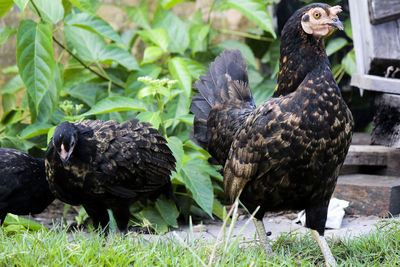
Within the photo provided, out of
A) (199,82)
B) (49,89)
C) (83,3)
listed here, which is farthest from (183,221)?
(83,3)

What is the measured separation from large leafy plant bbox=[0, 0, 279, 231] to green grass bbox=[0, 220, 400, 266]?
2.83 ft

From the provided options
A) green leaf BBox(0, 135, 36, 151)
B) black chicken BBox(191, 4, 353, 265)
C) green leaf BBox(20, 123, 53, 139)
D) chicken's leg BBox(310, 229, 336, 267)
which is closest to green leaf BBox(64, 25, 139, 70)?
green leaf BBox(20, 123, 53, 139)

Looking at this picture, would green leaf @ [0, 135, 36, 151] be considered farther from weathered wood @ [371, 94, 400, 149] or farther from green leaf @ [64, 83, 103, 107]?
weathered wood @ [371, 94, 400, 149]

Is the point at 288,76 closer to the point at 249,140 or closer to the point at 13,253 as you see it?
the point at 249,140

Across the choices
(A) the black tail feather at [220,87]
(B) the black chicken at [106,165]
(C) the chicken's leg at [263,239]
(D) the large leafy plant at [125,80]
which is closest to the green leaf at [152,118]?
(D) the large leafy plant at [125,80]

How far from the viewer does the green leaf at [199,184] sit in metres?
4.68

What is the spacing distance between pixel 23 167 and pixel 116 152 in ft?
2.67

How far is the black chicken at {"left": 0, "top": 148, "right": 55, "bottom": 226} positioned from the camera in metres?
4.28

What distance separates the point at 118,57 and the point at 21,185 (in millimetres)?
1765

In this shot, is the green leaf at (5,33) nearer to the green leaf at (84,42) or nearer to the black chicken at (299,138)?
the green leaf at (84,42)

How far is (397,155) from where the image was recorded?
506cm

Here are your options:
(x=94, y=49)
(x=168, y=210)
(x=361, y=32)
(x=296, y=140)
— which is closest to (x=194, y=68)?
(x=94, y=49)

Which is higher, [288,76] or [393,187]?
[288,76]

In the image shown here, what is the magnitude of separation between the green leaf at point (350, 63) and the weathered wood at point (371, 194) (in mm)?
1245
